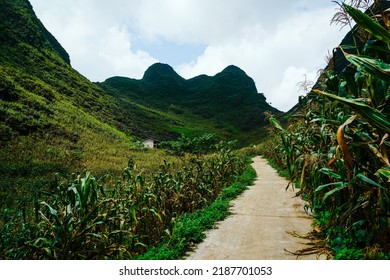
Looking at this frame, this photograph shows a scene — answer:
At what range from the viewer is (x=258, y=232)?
16.6ft

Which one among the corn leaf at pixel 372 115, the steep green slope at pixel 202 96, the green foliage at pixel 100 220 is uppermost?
the steep green slope at pixel 202 96

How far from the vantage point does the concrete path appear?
410cm

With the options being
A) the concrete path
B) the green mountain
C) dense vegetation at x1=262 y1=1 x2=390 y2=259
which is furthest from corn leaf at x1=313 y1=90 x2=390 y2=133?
the green mountain

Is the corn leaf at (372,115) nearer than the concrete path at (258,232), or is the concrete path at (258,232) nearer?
the corn leaf at (372,115)

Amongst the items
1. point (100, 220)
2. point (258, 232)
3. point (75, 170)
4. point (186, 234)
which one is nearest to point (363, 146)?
point (258, 232)

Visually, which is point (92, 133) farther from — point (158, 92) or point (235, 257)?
point (158, 92)

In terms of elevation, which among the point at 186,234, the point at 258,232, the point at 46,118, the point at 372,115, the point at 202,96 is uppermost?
the point at 202,96

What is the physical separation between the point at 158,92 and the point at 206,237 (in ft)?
498

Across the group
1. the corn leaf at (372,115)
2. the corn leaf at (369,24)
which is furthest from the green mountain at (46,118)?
the corn leaf at (369,24)

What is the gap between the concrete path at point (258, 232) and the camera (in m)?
4.10

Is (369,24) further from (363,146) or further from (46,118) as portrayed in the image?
(46,118)

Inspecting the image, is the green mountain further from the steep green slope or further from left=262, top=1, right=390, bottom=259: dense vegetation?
the steep green slope

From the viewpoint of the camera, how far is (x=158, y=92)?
153 m

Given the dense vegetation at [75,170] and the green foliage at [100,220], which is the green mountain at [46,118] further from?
the green foliage at [100,220]
